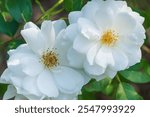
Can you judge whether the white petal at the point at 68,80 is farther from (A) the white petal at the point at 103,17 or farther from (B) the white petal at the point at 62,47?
(A) the white petal at the point at 103,17

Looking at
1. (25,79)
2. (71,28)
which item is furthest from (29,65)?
(71,28)

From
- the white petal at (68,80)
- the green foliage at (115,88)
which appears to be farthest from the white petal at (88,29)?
the green foliage at (115,88)

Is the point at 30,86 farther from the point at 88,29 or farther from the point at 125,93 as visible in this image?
the point at 125,93

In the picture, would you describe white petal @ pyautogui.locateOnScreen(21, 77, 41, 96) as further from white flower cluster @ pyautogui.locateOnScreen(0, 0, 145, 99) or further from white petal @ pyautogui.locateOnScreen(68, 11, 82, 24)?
white petal @ pyautogui.locateOnScreen(68, 11, 82, 24)

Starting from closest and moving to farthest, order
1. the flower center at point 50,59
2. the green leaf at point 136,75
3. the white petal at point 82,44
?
the white petal at point 82,44, the flower center at point 50,59, the green leaf at point 136,75

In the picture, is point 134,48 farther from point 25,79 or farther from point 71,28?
point 25,79

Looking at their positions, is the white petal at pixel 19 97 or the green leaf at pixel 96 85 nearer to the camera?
the white petal at pixel 19 97

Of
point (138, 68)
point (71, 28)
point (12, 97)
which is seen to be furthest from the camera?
point (138, 68)
